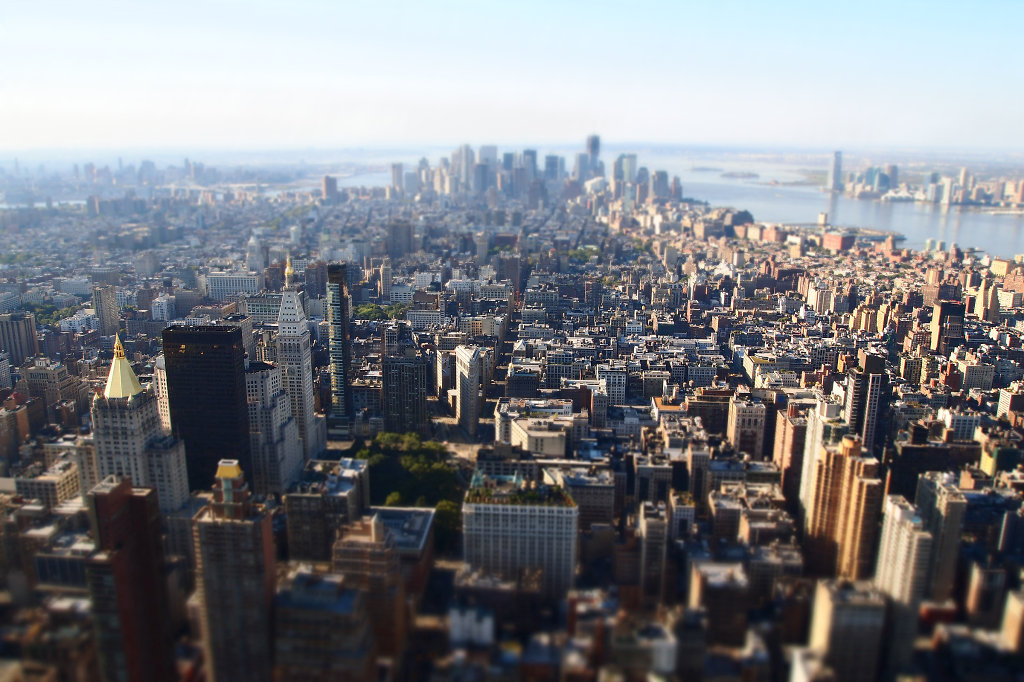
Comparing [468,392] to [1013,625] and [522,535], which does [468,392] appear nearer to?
[522,535]

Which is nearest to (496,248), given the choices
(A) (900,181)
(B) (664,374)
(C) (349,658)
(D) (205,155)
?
(B) (664,374)

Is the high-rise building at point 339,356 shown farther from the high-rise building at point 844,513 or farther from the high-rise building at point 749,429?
the high-rise building at point 844,513

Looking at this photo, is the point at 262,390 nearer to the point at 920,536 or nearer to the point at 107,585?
the point at 107,585

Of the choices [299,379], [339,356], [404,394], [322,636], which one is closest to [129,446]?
[299,379]

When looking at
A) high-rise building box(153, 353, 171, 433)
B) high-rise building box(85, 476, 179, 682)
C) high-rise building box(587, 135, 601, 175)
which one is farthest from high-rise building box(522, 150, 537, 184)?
high-rise building box(85, 476, 179, 682)

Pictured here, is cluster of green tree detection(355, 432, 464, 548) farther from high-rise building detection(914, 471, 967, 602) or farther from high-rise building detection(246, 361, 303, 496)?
high-rise building detection(914, 471, 967, 602)
